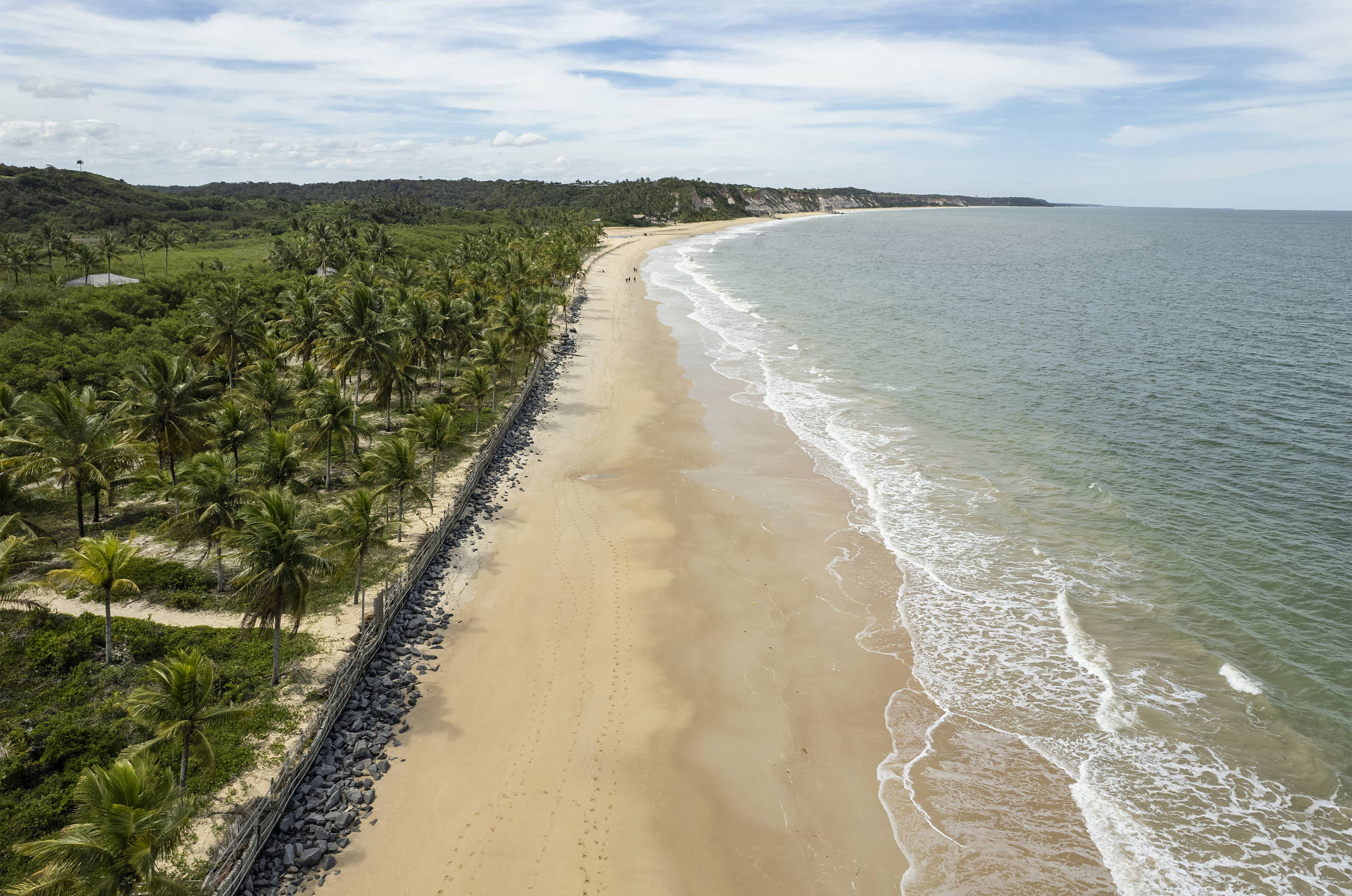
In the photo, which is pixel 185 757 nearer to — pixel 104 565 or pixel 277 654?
pixel 277 654

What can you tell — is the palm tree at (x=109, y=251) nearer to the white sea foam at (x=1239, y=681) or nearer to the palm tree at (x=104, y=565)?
the palm tree at (x=104, y=565)

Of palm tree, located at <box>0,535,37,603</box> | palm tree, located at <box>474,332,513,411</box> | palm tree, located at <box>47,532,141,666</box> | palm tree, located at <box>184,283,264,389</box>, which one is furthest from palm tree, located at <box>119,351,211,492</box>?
palm tree, located at <box>474,332,513,411</box>

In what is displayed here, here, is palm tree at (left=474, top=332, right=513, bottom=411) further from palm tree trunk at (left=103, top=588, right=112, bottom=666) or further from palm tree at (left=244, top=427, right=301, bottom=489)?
palm tree trunk at (left=103, top=588, right=112, bottom=666)

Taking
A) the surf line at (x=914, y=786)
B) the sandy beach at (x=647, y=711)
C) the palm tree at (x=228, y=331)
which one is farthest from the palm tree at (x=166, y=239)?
the surf line at (x=914, y=786)

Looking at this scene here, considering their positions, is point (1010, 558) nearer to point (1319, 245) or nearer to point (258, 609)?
point (258, 609)

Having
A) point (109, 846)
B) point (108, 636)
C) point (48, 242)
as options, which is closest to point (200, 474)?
point (108, 636)

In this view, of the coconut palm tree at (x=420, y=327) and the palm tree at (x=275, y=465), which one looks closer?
the palm tree at (x=275, y=465)
